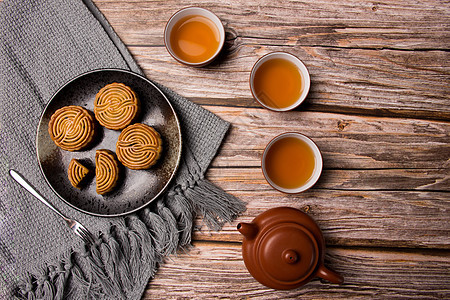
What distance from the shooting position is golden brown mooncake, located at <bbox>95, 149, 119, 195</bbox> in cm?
113

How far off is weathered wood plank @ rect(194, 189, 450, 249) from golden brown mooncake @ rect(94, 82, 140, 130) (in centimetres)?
69

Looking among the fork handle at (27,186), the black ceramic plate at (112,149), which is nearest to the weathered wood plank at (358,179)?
the black ceramic plate at (112,149)

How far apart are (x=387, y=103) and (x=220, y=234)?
84 cm

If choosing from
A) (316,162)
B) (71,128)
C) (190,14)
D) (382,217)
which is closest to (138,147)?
(71,128)

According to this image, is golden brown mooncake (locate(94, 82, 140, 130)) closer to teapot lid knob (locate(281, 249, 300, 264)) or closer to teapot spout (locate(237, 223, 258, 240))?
teapot spout (locate(237, 223, 258, 240))

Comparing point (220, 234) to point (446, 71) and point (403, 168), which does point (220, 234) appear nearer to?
point (403, 168)

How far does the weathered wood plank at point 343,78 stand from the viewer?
1254mm

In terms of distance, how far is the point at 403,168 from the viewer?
126 cm

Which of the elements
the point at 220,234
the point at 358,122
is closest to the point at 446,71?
the point at 358,122

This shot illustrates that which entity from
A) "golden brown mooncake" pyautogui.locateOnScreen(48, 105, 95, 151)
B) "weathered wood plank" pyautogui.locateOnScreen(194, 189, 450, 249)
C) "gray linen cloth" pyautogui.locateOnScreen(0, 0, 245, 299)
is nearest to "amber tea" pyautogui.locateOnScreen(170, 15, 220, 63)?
"gray linen cloth" pyautogui.locateOnScreen(0, 0, 245, 299)

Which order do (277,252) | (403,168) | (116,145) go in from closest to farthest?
(277,252) → (116,145) → (403,168)

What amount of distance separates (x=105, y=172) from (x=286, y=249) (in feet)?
2.21

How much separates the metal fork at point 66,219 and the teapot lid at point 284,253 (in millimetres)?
636

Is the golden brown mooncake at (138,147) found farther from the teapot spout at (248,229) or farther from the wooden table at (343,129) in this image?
the teapot spout at (248,229)
